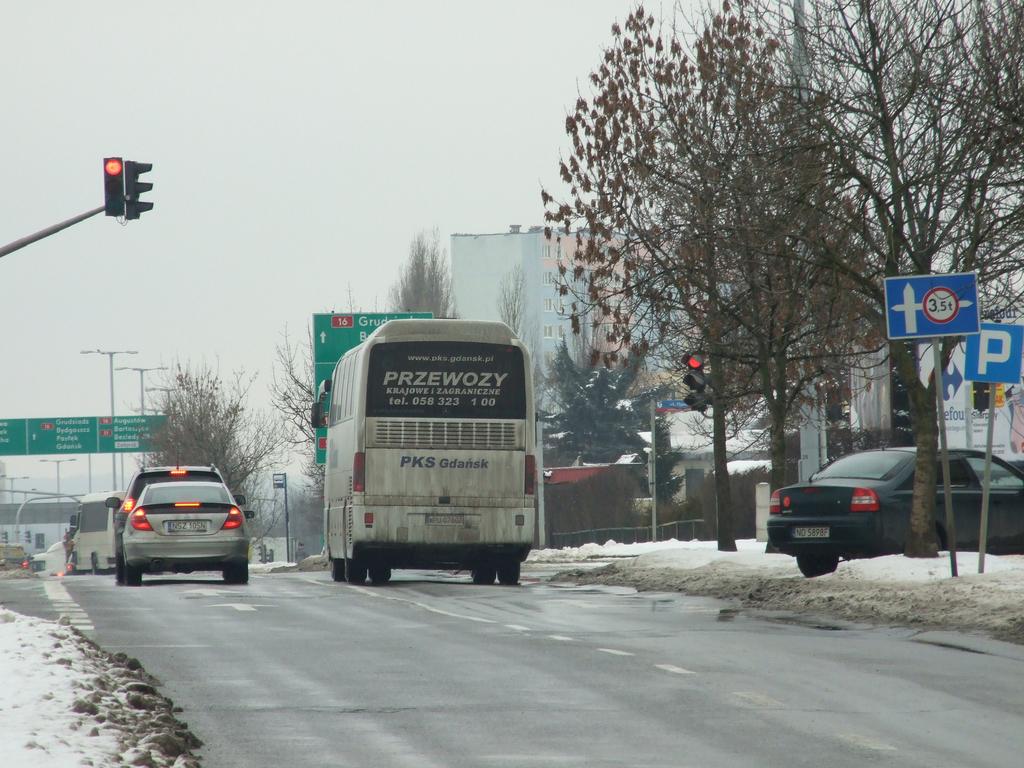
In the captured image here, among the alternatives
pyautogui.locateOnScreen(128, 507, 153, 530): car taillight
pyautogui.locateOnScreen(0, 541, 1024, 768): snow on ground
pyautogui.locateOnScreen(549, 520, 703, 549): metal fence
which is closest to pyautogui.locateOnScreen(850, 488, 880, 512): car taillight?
pyautogui.locateOnScreen(0, 541, 1024, 768): snow on ground

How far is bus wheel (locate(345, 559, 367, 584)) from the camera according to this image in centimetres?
2608

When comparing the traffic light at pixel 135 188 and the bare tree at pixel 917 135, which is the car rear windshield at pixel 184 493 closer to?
the traffic light at pixel 135 188

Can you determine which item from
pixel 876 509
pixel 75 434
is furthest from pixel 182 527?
pixel 75 434

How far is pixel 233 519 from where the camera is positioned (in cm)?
2698

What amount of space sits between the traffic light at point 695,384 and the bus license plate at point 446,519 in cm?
498

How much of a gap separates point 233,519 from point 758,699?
59.0 ft

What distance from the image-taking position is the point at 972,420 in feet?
127

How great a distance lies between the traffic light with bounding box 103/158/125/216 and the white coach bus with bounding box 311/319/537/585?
5.96 meters

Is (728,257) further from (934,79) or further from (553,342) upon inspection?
(553,342)

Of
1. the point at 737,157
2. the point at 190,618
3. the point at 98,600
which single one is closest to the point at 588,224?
the point at 737,157

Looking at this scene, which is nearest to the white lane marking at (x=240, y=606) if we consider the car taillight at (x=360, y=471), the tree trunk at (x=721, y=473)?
the car taillight at (x=360, y=471)

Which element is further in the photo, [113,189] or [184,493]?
[113,189]

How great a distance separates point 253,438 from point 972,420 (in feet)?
171

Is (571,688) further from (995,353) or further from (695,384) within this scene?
(695,384)
